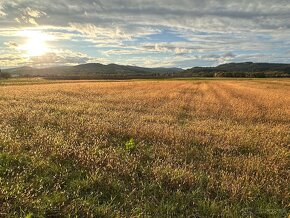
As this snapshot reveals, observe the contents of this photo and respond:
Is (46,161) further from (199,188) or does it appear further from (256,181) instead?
(256,181)

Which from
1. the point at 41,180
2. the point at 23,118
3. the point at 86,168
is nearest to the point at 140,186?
the point at 86,168

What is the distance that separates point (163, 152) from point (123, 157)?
1.32 meters

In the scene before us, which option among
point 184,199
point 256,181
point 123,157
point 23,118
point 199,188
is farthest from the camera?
point 23,118

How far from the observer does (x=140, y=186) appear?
6.47 m

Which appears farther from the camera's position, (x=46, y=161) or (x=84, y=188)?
(x=46, y=161)

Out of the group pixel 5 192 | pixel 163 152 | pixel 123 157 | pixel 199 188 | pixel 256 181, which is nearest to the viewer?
pixel 5 192

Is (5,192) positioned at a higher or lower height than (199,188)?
higher

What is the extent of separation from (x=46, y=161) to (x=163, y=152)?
10.7 feet

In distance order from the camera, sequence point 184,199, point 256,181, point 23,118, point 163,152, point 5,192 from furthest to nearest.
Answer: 1. point 23,118
2. point 163,152
3. point 256,181
4. point 184,199
5. point 5,192

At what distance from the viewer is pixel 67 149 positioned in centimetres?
808

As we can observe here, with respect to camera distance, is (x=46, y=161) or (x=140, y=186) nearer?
(x=140, y=186)

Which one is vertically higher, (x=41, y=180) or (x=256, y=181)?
(x=41, y=180)

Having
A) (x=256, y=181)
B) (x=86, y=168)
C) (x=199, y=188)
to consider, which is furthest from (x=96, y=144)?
(x=256, y=181)

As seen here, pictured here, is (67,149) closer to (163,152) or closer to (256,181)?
(163,152)
